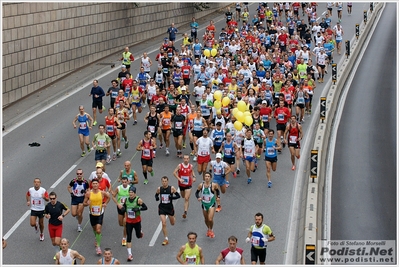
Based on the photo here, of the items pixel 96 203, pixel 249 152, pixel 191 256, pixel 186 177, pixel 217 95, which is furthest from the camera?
pixel 217 95

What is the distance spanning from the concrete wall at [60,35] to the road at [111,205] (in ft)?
9.26

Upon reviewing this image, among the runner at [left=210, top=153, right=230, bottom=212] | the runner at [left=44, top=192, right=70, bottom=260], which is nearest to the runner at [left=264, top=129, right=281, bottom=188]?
the runner at [left=210, top=153, right=230, bottom=212]

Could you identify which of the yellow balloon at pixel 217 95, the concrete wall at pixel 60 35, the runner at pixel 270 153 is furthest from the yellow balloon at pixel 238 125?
the concrete wall at pixel 60 35

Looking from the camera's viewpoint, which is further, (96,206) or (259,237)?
(96,206)

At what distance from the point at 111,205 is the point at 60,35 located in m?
14.5

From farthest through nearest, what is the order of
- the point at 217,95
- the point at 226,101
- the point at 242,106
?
1. the point at 217,95
2. the point at 226,101
3. the point at 242,106

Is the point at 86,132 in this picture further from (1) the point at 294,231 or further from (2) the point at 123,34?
(2) the point at 123,34

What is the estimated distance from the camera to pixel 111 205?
19.8 metres

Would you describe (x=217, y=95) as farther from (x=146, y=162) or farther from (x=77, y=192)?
(x=77, y=192)

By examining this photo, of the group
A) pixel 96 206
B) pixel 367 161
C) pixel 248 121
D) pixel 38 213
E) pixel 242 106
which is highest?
pixel 242 106

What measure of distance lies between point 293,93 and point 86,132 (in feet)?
23.7

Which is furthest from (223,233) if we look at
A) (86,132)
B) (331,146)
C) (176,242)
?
(331,146)

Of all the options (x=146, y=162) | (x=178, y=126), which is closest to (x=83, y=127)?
(x=178, y=126)

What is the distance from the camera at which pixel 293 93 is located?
26.5 metres
